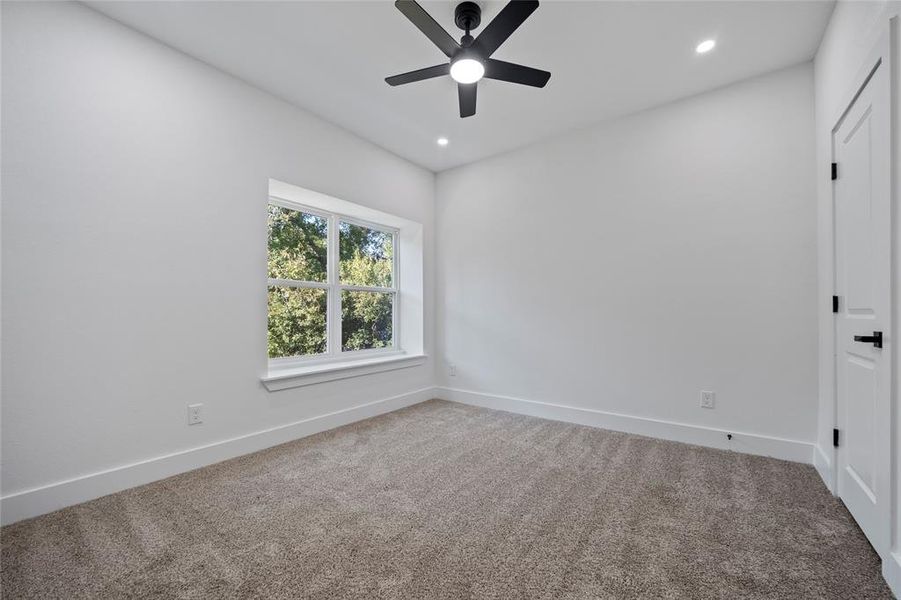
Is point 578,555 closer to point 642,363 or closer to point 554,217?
point 642,363

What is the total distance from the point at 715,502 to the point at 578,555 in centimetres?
96

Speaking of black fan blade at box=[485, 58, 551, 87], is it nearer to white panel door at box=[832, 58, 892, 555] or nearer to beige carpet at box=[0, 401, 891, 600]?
white panel door at box=[832, 58, 892, 555]

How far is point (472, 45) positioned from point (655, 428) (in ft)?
9.69

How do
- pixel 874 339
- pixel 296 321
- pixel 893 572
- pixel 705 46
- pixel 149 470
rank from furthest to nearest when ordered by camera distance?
pixel 296 321
pixel 705 46
pixel 149 470
pixel 874 339
pixel 893 572

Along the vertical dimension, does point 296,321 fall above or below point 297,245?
below

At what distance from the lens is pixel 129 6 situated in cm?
210

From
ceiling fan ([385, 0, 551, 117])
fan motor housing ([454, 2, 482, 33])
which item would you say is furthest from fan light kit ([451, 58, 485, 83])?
fan motor housing ([454, 2, 482, 33])

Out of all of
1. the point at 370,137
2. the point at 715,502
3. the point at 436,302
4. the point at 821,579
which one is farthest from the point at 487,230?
the point at 821,579

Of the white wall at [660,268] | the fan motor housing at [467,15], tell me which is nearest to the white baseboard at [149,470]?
the white wall at [660,268]

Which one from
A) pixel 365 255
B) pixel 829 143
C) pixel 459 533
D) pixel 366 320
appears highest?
pixel 829 143

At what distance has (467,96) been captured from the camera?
232cm

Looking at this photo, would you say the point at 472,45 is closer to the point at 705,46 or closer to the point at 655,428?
the point at 705,46

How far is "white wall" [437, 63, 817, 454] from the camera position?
2.58 m

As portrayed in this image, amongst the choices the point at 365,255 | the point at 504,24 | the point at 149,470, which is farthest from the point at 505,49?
the point at 149,470
